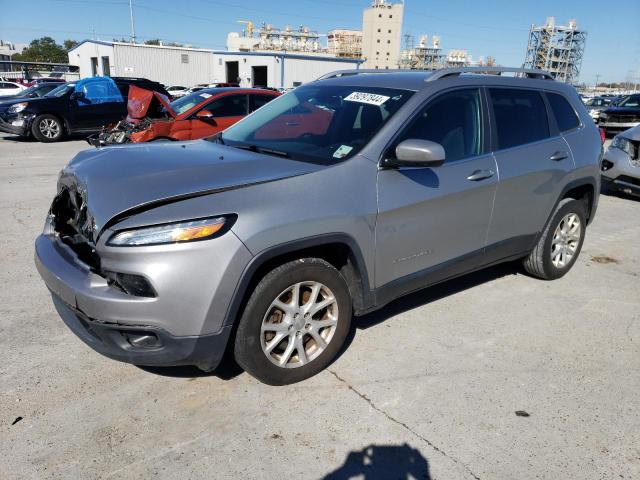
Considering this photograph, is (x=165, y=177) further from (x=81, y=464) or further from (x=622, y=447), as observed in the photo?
(x=622, y=447)

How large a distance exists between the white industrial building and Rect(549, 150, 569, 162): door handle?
1552 inches

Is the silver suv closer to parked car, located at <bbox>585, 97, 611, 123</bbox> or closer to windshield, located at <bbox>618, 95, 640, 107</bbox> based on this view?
parked car, located at <bbox>585, 97, 611, 123</bbox>

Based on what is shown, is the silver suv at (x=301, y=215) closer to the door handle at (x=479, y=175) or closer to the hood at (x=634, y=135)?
the door handle at (x=479, y=175)

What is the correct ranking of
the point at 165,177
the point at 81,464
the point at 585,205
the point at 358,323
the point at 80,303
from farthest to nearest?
1. the point at 585,205
2. the point at 358,323
3. the point at 165,177
4. the point at 80,303
5. the point at 81,464

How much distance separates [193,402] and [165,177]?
125 cm

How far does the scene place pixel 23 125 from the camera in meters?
12.9

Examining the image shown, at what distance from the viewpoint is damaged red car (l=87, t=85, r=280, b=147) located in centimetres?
945

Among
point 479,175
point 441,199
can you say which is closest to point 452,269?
point 441,199

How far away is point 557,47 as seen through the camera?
116500 mm

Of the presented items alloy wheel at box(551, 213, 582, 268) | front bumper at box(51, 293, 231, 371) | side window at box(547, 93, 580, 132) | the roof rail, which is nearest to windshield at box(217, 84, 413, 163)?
the roof rail

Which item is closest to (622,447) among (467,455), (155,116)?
(467,455)

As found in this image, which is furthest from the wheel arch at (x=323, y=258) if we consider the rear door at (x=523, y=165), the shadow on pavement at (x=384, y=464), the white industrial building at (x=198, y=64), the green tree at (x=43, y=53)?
the green tree at (x=43, y=53)

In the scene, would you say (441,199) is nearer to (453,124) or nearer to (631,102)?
(453,124)

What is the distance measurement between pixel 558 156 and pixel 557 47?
13139cm
